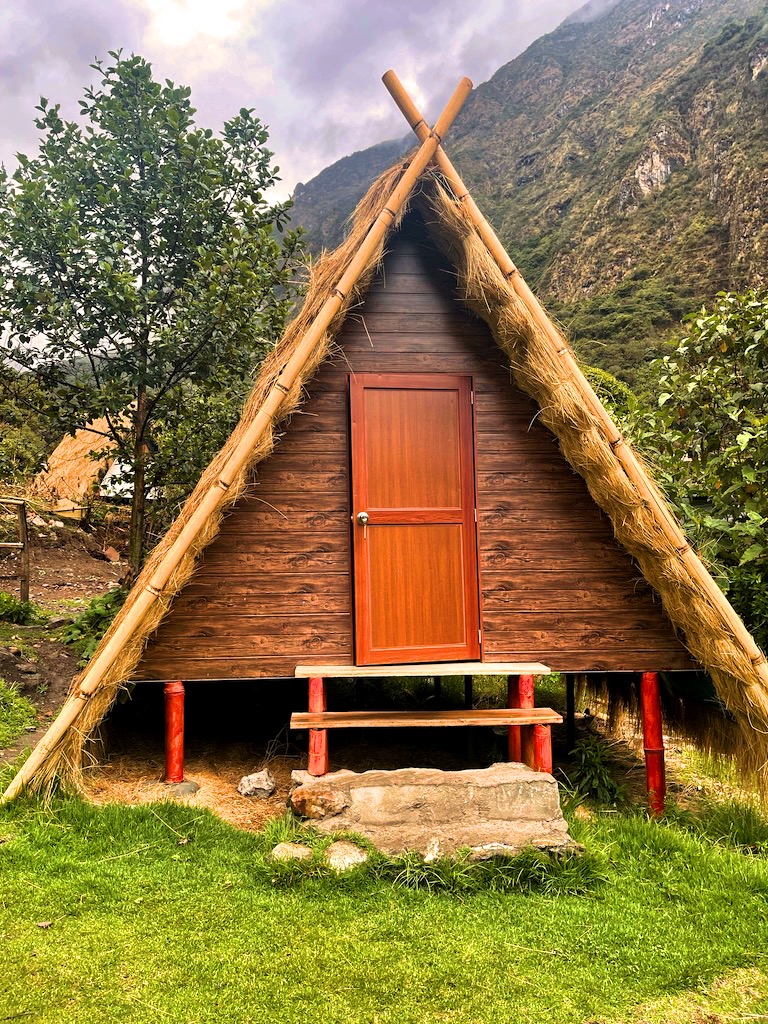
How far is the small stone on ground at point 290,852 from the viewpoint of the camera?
3365mm

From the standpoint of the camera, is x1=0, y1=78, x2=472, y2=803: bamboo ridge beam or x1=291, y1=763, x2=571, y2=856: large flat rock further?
x1=0, y1=78, x2=472, y2=803: bamboo ridge beam

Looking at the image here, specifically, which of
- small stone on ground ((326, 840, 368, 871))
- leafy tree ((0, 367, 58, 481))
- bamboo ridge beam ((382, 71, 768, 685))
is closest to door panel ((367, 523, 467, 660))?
bamboo ridge beam ((382, 71, 768, 685))

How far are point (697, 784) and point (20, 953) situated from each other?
15.6 feet

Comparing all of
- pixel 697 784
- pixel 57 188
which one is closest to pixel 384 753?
pixel 697 784

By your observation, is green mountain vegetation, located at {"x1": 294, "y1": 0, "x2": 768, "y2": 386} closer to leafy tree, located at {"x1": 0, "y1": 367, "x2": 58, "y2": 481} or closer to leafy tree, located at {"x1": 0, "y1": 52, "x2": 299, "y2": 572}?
leafy tree, located at {"x1": 0, "y1": 52, "x2": 299, "y2": 572}

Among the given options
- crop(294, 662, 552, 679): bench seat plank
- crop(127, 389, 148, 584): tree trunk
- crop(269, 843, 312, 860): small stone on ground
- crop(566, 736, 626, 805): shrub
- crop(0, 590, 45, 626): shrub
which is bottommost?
crop(566, 736, 626, 805): shrub

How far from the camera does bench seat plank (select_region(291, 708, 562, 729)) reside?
411 cm

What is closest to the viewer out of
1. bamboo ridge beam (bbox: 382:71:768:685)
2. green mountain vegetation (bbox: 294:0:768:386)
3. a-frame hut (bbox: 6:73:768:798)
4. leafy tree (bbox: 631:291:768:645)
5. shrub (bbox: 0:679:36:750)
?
bamboo ridge beam (bbox: 382:71:768:685)

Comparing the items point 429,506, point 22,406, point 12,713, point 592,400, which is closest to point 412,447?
point 429,506

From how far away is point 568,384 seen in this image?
13.8 ft

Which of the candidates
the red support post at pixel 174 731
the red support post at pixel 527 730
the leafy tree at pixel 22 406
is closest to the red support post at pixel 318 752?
the red support post at pixel 174 731

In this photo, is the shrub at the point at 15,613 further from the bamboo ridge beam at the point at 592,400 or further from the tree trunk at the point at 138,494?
the bamboo ridge beam at the point at 592,400

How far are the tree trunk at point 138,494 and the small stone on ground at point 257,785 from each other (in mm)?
3049

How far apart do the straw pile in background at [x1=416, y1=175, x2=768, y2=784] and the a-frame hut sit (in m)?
0.01
